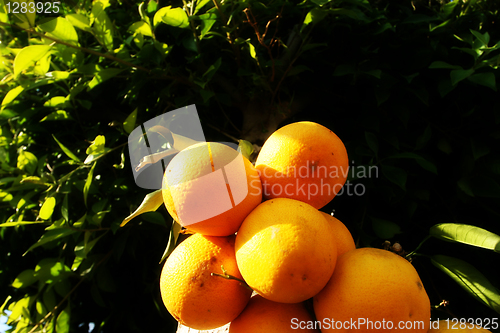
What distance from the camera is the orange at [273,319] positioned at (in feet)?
1.85

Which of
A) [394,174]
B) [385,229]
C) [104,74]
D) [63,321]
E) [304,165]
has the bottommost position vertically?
[63,321]

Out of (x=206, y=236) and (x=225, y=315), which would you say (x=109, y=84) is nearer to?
(x=206, y=236)

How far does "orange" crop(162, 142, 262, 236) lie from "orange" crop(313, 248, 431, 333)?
23 centimetres

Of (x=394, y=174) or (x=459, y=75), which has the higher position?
(x=459, y=75)

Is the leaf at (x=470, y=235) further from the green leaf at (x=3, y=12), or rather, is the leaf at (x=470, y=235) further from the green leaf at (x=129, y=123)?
the green leaf at (x=3, y=12)

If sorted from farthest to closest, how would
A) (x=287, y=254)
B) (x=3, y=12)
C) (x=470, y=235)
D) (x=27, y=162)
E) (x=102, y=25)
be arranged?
(x=27, y=162) → (x=102, y=25) → (x=3, y=12) → (x=470, y=235) → (x=287, y=254)

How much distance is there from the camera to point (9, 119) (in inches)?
54.3

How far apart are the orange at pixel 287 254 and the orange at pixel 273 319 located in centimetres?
6

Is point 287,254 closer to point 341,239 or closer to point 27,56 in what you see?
point 341,239

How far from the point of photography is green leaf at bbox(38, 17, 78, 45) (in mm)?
937

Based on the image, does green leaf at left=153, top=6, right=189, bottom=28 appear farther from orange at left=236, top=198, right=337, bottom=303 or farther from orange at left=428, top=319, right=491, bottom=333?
orange at left=428, top=319, right=491, bottom=333

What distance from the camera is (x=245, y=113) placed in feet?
4.17

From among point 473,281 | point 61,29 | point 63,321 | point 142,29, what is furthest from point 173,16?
point 63,321

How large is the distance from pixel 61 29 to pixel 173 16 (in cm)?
37
